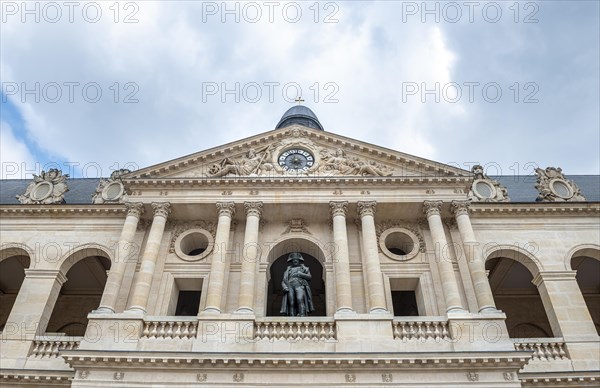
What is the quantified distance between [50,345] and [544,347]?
17451 millimetres

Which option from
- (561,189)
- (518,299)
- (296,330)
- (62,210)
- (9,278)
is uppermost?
(561,189)

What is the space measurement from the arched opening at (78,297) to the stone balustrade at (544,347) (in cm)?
1831

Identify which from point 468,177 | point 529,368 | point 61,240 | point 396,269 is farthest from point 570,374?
point 61,240

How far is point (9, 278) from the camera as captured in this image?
909 inches

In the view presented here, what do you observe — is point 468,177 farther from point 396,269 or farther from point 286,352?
point 286,352

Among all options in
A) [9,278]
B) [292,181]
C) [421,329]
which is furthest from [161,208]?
[9,278]

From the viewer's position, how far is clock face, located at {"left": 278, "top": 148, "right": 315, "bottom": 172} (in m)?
19.8

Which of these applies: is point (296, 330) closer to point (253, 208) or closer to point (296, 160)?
point (253, 208)

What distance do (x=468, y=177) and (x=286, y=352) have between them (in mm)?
10237

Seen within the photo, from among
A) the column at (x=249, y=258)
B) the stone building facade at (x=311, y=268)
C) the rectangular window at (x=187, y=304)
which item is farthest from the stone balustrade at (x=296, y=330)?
the rectangular window at (x=187, y=304)

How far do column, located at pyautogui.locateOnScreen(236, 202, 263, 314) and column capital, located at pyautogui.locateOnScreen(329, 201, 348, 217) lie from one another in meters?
2.84

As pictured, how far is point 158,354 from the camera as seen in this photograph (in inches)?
543

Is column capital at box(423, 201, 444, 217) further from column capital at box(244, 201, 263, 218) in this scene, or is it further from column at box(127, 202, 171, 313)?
column at box(127, 202, 171, 313)

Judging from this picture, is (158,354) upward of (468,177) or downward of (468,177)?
downward
